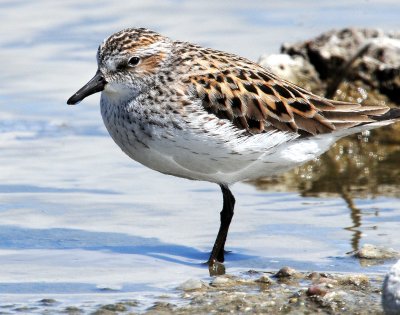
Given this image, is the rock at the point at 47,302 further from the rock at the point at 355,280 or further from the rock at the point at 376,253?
the rock at the point at 376,253

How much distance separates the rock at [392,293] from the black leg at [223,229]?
222 cm

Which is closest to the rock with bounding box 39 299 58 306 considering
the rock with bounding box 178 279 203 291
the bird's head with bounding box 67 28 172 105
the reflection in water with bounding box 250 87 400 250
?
the rock with bounding box 178 279 203 291

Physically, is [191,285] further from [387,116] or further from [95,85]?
[387,116]

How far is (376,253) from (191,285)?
5.13 ft

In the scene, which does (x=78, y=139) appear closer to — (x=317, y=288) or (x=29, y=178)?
(x=29, y=178)

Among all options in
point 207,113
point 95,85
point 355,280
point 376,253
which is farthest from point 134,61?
point 355,280

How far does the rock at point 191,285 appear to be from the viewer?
25.9 ft

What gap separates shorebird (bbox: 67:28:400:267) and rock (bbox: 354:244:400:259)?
89cm

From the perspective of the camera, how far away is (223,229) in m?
8.97

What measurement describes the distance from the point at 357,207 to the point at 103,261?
2583 mm

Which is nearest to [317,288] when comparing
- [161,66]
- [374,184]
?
[161,66]

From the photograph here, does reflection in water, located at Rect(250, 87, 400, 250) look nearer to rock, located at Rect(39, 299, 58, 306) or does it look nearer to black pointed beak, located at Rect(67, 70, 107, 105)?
black pointed beak, located at Rect(67, 70, 107, 105)

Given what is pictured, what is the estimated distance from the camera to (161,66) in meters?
8.95

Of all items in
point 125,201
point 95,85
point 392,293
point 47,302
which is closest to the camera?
point 392,293
